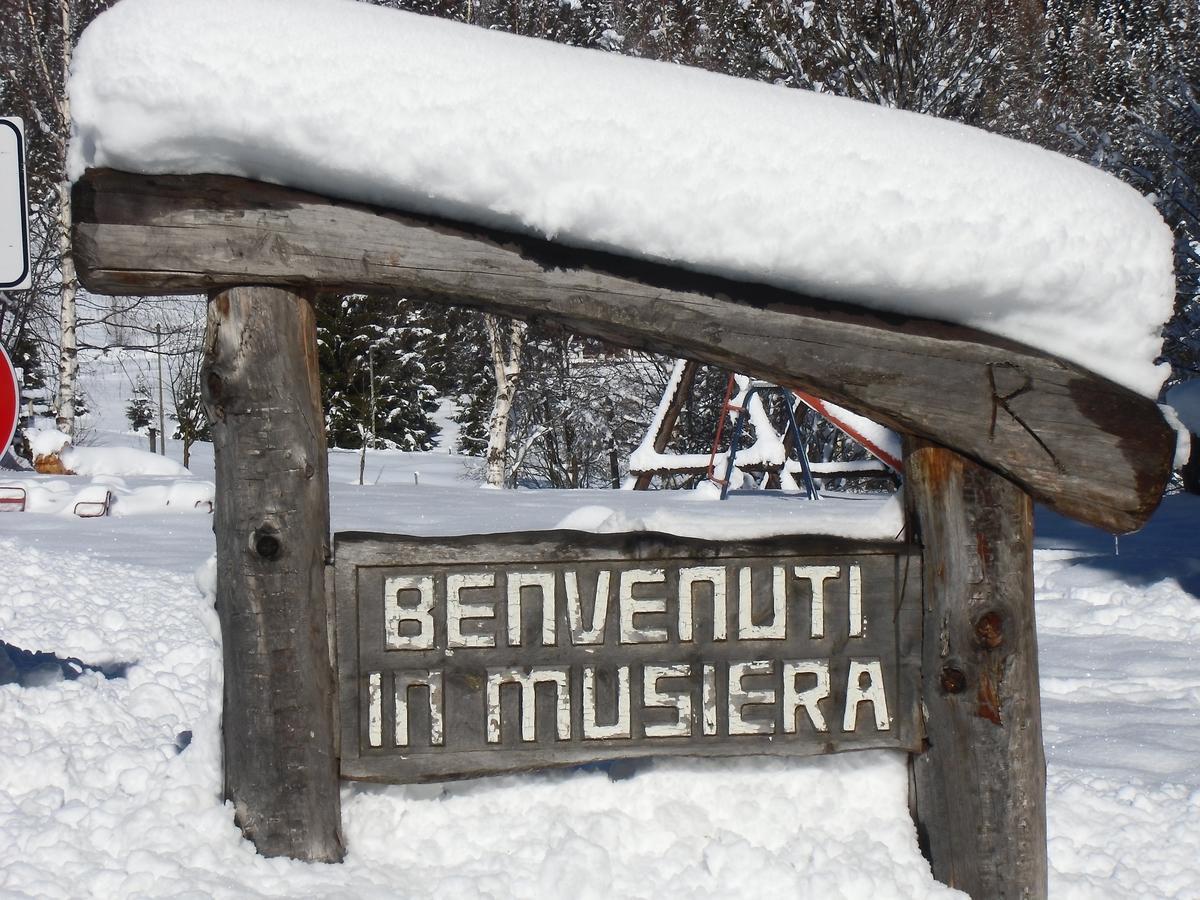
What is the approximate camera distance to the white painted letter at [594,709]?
87.2 inches

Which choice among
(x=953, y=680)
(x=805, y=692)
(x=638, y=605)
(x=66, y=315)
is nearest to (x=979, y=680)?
(x=953, y=680)

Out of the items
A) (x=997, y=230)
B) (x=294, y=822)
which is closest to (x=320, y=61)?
(x=997, y=230)

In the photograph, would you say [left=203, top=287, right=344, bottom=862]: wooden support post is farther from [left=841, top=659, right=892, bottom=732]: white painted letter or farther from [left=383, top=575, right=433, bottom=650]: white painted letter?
[left=841, top=659, right=892, bottom=732]: white painted letter

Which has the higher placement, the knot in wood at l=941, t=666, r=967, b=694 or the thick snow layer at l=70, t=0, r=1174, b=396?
the thick snow layer at l=70, t=0, r=1174, b=396

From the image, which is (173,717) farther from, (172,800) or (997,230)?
(997,230)

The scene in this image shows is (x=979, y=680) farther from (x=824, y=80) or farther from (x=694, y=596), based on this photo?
(x=824, y=80)

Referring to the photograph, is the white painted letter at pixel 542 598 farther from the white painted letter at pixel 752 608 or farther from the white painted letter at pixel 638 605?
the white painted letter at pixel 752 608

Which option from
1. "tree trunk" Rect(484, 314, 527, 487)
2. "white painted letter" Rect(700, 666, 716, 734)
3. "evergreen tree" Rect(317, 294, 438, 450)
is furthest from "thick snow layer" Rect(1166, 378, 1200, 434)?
"evergreen tree" Rect(317, 294, 438, 450)

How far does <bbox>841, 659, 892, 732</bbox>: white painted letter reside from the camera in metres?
2.26

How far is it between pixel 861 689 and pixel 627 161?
116 cm

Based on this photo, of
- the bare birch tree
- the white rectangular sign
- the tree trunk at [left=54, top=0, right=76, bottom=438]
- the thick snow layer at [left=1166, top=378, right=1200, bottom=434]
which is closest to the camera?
the white rectangular sign

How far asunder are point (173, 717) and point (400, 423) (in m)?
25.3

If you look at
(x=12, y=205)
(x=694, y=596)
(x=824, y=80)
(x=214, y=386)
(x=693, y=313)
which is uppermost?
(x=824, y=80)

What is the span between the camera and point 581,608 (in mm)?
2201
